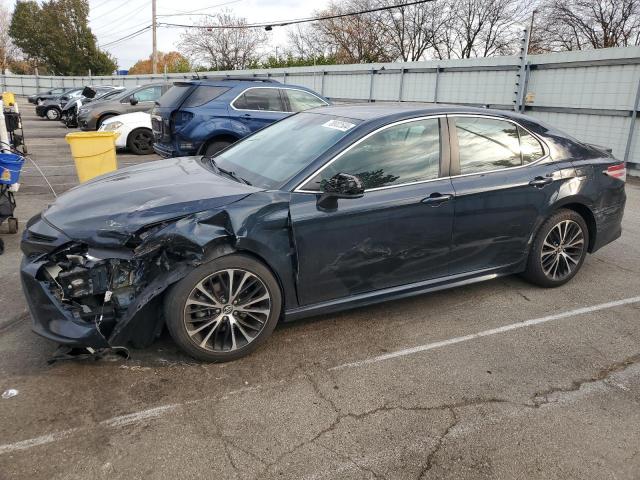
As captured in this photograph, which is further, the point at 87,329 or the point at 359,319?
the point at 359,319

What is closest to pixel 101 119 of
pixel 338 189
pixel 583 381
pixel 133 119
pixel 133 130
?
pixel 133 119

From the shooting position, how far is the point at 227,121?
8766 millimetres

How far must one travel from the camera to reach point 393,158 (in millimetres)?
3799

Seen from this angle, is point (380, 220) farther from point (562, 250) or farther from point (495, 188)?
point (562, 250)

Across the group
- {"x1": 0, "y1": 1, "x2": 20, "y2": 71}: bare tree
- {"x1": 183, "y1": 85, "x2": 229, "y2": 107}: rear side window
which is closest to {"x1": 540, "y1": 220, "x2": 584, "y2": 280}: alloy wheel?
{"x1": 183, "y1": 85, "x2": 229, "y2": 107}: rear side window

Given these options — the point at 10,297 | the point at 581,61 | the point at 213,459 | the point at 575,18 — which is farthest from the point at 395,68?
the point at 575,18

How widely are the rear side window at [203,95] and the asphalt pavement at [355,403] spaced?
5326 mm

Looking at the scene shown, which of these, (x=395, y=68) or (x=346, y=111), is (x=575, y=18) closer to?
(x=395, y=68)

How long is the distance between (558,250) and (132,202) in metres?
3.59

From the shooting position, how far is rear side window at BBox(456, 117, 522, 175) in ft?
13.3

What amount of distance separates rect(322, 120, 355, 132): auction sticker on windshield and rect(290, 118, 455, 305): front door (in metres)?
0.20

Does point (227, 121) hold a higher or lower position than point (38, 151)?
higher

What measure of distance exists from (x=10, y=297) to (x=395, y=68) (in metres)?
15.4

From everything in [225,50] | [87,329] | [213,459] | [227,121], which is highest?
[225,50]
